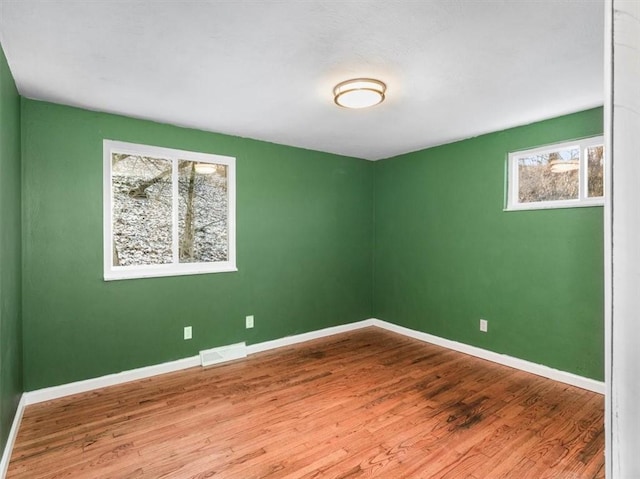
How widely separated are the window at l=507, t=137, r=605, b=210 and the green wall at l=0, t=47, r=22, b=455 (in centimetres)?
399

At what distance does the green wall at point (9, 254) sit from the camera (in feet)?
6.62

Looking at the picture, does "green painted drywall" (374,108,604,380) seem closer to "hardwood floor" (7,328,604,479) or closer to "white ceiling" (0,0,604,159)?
"hardwood floor" (7,328,604,479)

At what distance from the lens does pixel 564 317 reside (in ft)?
10.1

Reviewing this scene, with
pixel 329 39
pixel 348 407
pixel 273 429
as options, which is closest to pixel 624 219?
pixel 329 39

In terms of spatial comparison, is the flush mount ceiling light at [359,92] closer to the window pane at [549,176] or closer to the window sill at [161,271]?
the window pane at [549,176]

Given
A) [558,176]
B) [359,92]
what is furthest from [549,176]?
[359,92]

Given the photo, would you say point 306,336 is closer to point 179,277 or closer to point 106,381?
point 179,277

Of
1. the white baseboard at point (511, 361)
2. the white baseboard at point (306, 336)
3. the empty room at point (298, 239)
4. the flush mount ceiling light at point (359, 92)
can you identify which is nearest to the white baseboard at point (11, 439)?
the empty room at point (298, 239)

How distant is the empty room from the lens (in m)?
1.96

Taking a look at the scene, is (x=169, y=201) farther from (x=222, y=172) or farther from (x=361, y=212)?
(x=361, y=212)

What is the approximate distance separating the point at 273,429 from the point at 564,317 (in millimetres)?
2623

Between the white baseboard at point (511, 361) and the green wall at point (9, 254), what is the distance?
3774mm

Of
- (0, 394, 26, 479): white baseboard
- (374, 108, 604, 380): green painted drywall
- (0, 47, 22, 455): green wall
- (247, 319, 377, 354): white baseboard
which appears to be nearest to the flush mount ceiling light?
(374, 108, 604, 380): green painted drywall

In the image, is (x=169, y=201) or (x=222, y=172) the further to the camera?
(x=222, y=172)
